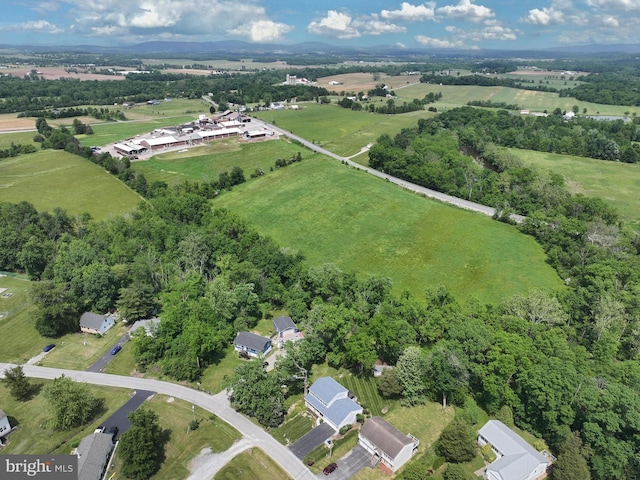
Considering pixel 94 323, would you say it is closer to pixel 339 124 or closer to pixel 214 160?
pixel 214 160

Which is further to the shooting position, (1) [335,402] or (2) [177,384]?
(2) [177,384]

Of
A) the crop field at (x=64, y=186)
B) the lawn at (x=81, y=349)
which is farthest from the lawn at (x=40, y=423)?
the crop field at (x=64, y=186)

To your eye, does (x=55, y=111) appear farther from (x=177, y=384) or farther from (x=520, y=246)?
(x=520, y=246)

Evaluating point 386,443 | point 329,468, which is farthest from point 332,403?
point 386,443

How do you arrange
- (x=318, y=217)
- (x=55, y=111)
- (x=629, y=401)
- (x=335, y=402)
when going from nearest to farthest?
(x=629, y=401) → (x=335, y=402) → (x=318, y=217) → (x=55, y=111)

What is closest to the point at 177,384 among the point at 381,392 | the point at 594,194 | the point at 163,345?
the point at 163,345

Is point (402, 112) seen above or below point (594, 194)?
above
